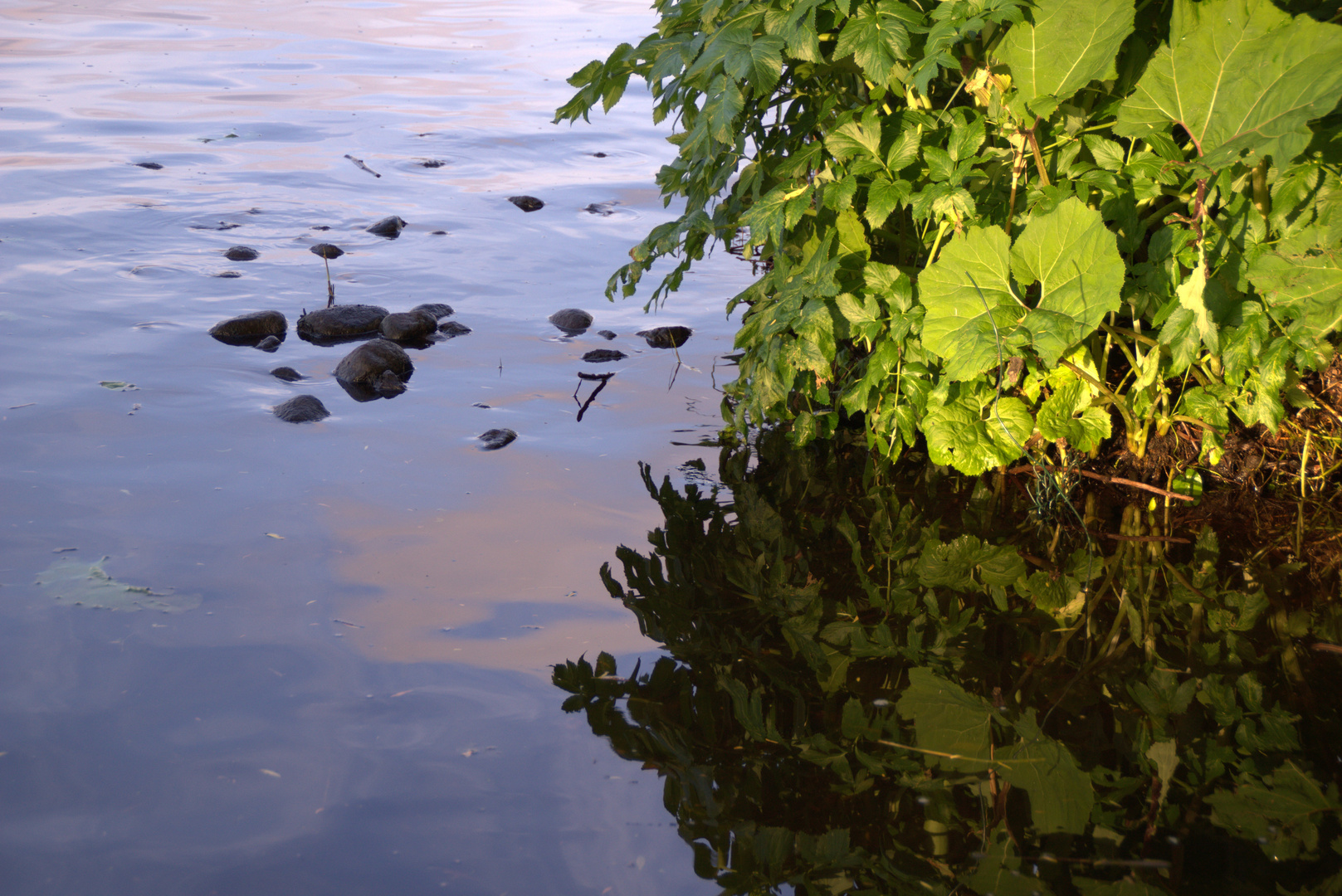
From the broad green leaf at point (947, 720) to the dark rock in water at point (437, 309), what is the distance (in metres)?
2.90

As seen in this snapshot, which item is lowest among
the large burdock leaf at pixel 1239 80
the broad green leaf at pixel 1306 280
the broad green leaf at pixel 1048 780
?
the broad green leaf at pixel 1048 780

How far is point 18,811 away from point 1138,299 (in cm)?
274

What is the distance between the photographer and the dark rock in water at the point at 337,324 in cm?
434

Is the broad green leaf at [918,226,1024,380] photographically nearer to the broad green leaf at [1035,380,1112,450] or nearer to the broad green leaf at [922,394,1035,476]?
the broad green leaf at [922,394,1035,476]

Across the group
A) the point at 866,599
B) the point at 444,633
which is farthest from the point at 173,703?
the point at 866,599

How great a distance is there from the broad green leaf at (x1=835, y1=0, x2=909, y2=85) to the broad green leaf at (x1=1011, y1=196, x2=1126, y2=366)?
21.3 inches

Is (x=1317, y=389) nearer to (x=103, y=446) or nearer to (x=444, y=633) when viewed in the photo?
(x=444, y=633)

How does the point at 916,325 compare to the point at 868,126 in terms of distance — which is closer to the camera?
the point at 868,126

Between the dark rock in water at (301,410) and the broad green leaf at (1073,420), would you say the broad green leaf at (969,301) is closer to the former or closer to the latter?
the broad green leaf at (1073,420)

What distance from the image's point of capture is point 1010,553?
299 centimetres

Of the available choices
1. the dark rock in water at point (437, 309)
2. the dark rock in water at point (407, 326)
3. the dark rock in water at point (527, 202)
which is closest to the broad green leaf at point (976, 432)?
the dark rock in water at point (407, 326)

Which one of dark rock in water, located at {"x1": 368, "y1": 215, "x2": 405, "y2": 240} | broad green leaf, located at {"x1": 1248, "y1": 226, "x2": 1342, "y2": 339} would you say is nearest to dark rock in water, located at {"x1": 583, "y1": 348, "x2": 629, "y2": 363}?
dark rock in water, located at {"x1": 368, "y1": 215, "x2": 405, "y2": 240}

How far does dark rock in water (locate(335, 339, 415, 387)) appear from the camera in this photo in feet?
12.9

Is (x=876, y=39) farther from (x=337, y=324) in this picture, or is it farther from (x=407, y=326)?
(x=337, y=324)
